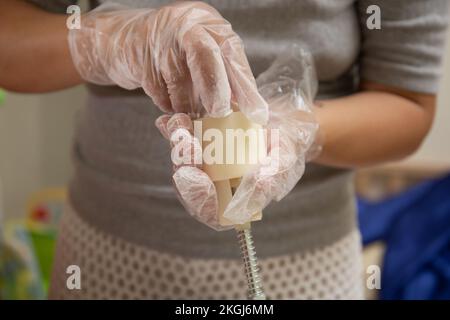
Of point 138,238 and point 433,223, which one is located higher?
point 138,238

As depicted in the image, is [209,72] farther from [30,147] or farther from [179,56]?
[30,147]

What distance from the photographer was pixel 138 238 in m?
0.64

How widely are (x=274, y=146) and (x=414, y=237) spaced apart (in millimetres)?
1209

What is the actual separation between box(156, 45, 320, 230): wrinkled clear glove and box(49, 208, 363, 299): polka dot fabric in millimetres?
136

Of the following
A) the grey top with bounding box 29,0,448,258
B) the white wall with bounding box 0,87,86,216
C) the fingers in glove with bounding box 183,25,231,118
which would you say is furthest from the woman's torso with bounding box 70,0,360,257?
the white wall with bounding box 0,87,86,216

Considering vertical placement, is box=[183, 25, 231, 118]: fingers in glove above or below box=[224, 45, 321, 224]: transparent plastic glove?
above

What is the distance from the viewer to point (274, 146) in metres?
0.47

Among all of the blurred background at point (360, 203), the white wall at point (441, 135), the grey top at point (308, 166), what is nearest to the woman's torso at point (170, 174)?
the grey top at point (308, 166)

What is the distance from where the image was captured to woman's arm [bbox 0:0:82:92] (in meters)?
0.54

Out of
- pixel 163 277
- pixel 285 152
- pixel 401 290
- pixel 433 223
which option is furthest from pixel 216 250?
pixel 433 223

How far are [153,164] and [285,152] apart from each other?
0.57 feet

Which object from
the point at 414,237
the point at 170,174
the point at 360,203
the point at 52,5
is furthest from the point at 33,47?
the point at 360,203

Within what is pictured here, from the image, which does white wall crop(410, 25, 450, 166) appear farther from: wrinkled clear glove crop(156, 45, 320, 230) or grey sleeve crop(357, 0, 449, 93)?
wrinkled clear glove crop(156, 45, 320, 230)
